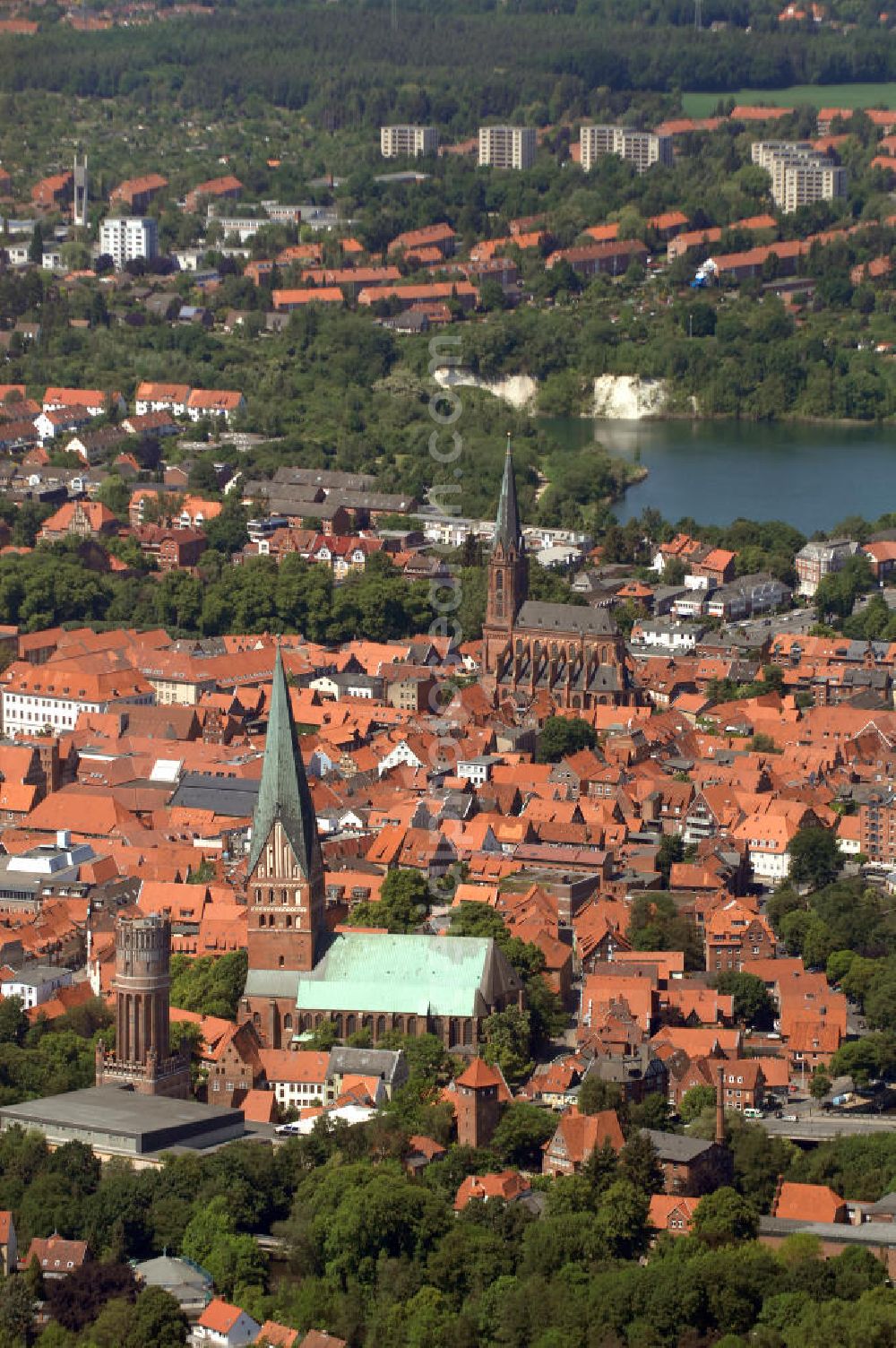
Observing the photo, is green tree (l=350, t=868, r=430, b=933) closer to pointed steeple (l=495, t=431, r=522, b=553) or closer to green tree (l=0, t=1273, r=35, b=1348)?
green tree (l=0, t=1273, r=35, b=1348)

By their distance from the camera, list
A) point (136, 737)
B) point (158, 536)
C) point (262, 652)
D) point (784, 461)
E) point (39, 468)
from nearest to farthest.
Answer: point (136, 737)
point (262, 652)
point (158, 536)
point (39, 468)
point (784, 461)

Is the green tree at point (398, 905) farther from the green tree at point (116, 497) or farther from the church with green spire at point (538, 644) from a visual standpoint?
the green tree at point (116, 497)

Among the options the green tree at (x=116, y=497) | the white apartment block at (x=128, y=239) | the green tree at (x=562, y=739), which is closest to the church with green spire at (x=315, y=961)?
the green tree at (x=562, y=739)

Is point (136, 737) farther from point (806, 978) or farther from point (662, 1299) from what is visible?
point (662, 1299)

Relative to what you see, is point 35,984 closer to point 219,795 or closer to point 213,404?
point 219,795

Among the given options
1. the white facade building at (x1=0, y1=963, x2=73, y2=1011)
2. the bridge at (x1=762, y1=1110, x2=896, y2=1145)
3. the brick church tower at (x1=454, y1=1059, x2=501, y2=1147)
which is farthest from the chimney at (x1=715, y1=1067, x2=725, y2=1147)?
the white facade building at (x1=0, y1=963, x2=73, y2=1011)

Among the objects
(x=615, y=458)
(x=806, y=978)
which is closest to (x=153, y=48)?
(x=615, y=458)

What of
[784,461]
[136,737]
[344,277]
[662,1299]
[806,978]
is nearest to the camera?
[662,1299]
